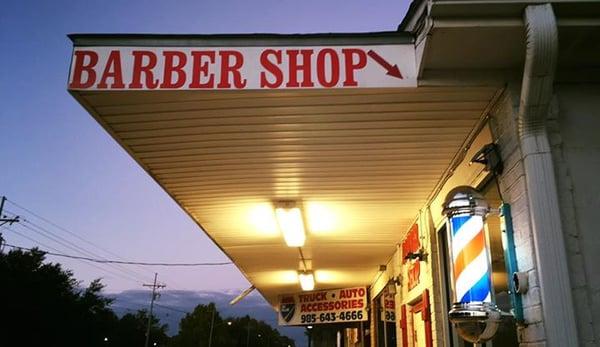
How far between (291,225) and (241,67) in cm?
335

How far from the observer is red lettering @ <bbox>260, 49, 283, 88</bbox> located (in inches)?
140

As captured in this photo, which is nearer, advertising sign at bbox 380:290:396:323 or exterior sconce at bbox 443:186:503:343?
exterior sconce at bbox 443:186:503:343

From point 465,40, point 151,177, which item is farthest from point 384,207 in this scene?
point 465,40

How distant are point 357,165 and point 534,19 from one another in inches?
86.3

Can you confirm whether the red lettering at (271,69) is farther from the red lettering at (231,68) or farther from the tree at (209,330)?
the tree at (209,330)

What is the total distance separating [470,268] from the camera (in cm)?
322

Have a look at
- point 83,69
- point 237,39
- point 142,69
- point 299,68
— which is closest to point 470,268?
point 299,68

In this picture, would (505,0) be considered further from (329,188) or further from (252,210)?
(252,210)

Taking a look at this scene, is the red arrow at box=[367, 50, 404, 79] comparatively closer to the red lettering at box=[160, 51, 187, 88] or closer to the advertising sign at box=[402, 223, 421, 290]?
the red lettering at box=[160, 51, 187, 88]

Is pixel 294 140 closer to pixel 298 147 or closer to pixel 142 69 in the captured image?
pixel 298 147

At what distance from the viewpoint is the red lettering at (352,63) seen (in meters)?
3.53

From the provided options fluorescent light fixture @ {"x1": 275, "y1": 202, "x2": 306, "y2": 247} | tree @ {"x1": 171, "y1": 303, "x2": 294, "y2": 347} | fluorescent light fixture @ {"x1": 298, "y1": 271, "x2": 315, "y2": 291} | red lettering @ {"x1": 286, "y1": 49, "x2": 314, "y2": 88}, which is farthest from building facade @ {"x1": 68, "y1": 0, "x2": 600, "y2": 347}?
tree @ {"x1": 171, "y1": 303, "x2": 294, "y2": 347}

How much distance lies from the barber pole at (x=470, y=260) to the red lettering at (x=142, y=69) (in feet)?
7.01

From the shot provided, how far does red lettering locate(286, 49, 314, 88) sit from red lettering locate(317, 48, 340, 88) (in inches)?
2.6
